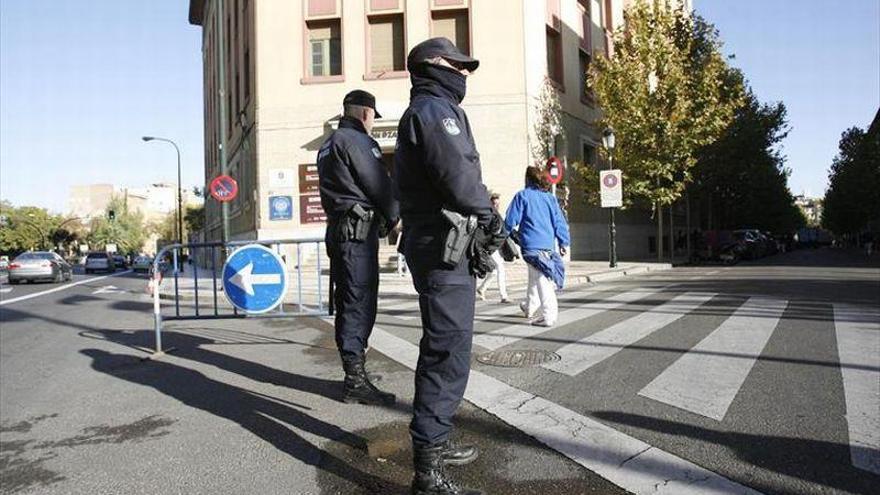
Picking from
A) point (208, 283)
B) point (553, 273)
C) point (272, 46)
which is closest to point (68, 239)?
point (272, 46)

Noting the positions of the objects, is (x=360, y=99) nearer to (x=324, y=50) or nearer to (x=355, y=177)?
(x=355, y=177)

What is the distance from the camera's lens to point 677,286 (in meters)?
12.4

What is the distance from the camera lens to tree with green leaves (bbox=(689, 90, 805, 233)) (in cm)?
3028

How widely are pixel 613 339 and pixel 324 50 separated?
18272mm

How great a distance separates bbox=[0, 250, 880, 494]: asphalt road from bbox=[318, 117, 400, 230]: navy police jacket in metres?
1.32

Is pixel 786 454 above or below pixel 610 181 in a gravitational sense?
below

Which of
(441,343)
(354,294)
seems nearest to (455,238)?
(441,343)

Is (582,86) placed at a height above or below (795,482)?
above

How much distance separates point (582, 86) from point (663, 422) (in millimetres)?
24032

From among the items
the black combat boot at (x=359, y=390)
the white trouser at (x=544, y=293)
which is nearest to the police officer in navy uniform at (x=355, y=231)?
the black combat boot at (x=359, y=390)

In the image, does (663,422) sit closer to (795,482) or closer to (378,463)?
(795,482)

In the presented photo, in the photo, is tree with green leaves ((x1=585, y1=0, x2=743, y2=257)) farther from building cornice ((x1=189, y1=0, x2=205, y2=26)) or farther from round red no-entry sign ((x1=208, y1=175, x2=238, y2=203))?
building cornice ((x1=189, y1=0, x2=205, y2=26))

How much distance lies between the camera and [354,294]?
4387 millimetres

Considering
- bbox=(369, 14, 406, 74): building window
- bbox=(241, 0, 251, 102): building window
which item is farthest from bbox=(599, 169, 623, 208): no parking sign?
bbox=(241, 0, 251, 102): building window
